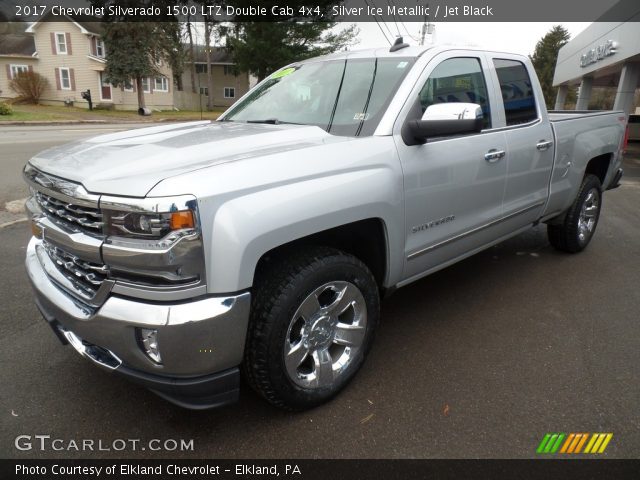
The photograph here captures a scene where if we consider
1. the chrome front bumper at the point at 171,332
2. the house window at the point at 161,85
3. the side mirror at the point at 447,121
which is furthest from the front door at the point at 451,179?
the house window at the point at 161,85

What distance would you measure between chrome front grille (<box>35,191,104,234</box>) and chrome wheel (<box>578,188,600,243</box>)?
4.66 meters

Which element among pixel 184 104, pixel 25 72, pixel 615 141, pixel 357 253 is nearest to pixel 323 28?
pixel 184 104

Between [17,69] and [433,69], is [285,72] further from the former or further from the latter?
[17,69]

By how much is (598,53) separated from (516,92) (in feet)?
69.0

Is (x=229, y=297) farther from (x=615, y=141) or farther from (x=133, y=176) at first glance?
(x=615, y=141)

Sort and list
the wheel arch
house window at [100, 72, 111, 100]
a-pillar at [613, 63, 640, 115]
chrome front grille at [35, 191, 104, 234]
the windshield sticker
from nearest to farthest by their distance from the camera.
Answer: chrome front grille at [35, 191, 104, 234] < the wheel arch < the windshield sticker < a-pillar at [613, 63, 640, 115] < house window at [100, 72, 111, 100]

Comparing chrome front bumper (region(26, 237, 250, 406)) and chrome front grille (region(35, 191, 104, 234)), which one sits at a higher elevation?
chrome front grille (region(35, 191, 104, 234))

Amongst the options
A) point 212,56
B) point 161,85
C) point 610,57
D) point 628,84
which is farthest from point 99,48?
point 628,84

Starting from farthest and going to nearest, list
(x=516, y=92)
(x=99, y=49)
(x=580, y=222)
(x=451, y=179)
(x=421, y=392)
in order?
1. (x=99, y=49)
2. (x=580, y=222)
3. (x=516, y=92)
4. (x=451, y=179)
5. (x=421, y=392)

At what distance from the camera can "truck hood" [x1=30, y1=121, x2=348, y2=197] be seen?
6.55ft

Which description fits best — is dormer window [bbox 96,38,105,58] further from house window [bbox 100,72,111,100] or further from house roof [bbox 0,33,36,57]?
house roof [bbox 0,33,36,57]

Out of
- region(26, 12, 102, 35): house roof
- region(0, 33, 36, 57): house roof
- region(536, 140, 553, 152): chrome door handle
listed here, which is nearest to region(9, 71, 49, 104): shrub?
region(0, 33, 36, 57): house roof

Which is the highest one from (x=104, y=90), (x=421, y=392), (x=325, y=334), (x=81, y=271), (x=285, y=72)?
(x=285, y=72)

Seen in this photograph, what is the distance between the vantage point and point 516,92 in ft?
12.5
